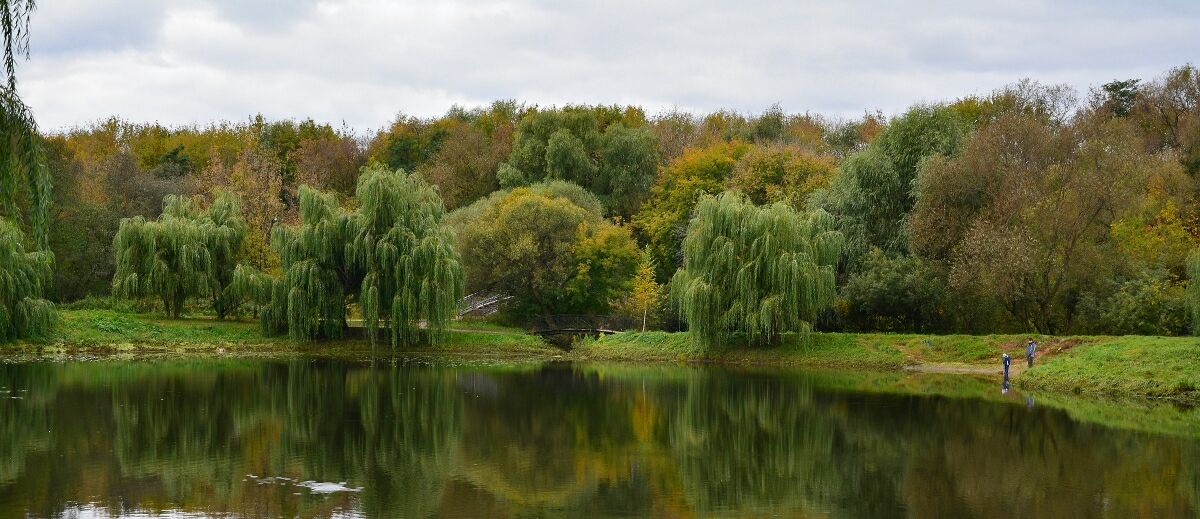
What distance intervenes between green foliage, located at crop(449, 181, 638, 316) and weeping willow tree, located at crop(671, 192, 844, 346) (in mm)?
11975

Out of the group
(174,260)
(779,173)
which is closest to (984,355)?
(779,173)

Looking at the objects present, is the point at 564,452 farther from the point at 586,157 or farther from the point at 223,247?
the point at 586,157

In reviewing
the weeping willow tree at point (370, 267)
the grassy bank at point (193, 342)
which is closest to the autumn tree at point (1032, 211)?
the grassy bank at point (193, 342)

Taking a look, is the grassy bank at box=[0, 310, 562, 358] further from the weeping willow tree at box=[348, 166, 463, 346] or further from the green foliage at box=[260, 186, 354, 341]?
the weeping willow tree at box=[348, 166, 463, 346]

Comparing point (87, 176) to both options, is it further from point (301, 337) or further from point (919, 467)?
point (919, 467)

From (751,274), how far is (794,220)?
3.15 metres

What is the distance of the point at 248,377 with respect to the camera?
122ft

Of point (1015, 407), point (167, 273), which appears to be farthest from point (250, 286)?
point (1015, 407)

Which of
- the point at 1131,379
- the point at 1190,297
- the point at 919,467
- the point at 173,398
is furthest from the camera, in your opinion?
the point at 1190,297

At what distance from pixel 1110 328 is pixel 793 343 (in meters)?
12.7

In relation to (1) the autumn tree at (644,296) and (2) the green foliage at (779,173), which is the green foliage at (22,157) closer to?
(1) the autumn tree at (644,296)

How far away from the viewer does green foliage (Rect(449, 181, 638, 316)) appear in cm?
5788

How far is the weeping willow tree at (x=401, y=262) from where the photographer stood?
47031mm

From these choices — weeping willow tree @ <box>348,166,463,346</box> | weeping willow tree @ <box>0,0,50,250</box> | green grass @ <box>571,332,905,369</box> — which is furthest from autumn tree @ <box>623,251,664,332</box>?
weeping willow tree @ <box>0,0,50,250</box>
